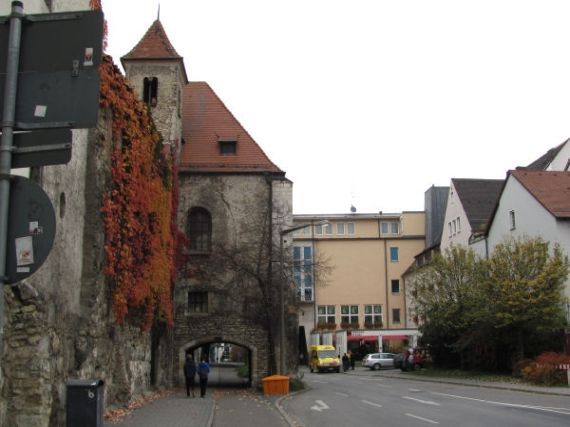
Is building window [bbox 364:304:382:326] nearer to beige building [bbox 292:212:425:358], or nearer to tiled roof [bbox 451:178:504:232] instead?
beige building [bbox 292:212:425:358]

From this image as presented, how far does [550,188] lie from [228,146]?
65.4 feet

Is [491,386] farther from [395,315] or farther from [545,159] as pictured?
[395,315]

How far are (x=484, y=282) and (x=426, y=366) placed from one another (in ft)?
45.1

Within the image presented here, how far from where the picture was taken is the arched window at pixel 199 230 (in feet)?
113

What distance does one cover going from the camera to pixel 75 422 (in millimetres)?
11383

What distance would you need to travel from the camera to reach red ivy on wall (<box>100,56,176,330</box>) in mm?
19359

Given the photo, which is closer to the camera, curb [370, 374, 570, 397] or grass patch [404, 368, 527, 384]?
curb [370, 374, 570, 397]

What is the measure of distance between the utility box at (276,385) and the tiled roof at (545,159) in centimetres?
3348

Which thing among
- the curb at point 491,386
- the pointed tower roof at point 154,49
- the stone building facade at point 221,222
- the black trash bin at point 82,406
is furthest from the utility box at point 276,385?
the pointed tower roof at point 154,49

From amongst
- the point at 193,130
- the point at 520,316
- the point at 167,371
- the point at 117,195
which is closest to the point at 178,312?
the point at 167,371

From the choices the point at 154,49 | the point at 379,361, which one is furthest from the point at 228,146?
the point at 379,361

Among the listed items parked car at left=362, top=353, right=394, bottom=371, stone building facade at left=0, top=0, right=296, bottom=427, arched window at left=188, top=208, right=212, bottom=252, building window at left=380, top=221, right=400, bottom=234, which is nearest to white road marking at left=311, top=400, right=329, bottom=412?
stone building facade at left=0, top=0, right=296, bottom=427

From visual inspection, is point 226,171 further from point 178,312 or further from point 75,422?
point 75,422

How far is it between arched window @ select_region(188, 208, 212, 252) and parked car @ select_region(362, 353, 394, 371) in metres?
25.5
